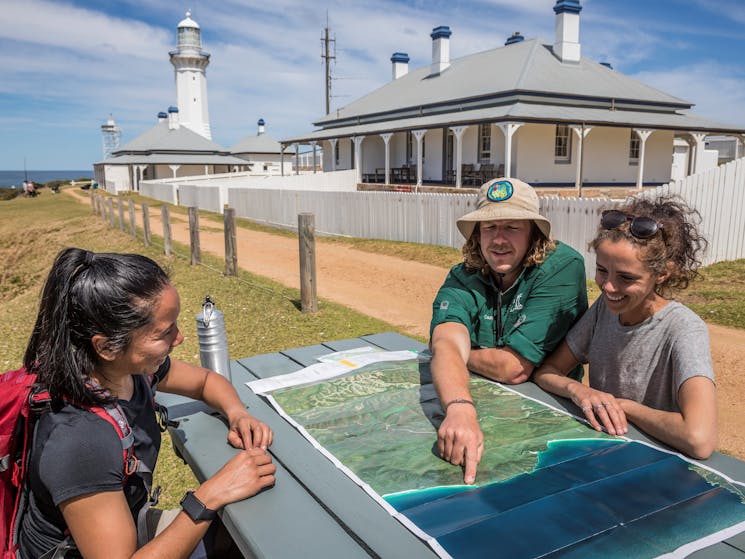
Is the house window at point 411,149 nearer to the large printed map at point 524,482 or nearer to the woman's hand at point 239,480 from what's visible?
the large printed map at point 524,482

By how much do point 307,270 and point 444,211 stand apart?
6544 mm

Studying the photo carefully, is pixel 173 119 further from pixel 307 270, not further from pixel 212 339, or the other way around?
pixel 212 339

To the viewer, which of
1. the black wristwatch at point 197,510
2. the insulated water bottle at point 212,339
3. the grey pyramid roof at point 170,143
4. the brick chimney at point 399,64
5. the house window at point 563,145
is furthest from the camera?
the grey pyramid roof at point 170,143

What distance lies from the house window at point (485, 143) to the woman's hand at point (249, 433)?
23750 mm

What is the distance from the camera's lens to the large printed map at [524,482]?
1.41 metres

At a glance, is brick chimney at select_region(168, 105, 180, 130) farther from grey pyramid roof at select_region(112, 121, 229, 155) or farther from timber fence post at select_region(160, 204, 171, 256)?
timber fence post at select_region(160, 204, 171, 256)

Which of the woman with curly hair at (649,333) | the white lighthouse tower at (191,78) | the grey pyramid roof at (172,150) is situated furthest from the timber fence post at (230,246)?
the white lighthouse tower at (191,78)

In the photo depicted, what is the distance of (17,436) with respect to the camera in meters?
1.56

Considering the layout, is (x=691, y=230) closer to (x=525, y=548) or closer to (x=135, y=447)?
(x=525, y=548)

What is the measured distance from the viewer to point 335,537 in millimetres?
1475

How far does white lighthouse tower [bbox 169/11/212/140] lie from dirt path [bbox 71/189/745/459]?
4212cm

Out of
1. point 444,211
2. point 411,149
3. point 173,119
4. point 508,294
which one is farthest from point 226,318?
point 173,119

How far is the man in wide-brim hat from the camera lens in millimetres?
2561

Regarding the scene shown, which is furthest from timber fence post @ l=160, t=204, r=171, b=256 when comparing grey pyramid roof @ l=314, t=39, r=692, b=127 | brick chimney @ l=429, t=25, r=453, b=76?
brick chimney @ l=429, t=25, r=453, b=76
